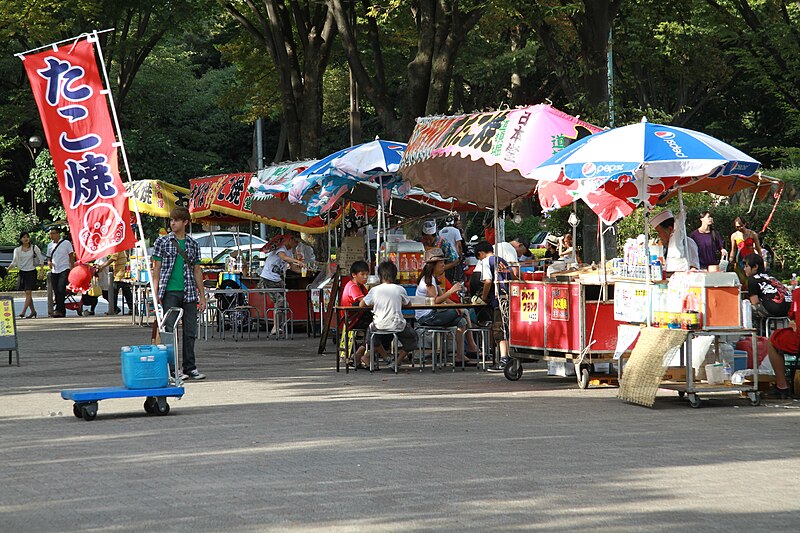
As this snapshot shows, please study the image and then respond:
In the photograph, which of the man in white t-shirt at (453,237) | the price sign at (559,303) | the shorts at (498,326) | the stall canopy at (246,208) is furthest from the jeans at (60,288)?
the price sign at (559,303)

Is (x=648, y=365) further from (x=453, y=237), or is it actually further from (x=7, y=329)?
(x=453, y=237)

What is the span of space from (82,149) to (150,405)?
8.08 ft

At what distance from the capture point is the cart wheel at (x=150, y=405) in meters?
11.1

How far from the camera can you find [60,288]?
27625mm

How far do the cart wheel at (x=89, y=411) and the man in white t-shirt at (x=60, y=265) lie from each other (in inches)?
671

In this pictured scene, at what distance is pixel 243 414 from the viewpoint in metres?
11.1

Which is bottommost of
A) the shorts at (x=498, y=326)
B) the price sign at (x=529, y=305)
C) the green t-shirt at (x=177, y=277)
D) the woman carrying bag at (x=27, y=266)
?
the shorts at (x=498, y=326)

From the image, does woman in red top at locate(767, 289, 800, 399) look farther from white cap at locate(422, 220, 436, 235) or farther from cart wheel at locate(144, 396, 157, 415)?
white cap at locate(422, 220, 436, 235)

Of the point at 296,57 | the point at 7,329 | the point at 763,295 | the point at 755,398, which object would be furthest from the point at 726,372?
the point at 296,57

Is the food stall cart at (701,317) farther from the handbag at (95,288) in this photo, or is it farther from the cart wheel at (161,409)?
the handbag at (95,288)

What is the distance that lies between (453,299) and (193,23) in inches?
677

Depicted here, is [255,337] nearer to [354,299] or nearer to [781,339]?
[354,299]

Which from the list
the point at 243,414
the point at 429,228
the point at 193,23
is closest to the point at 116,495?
the point at 243,414

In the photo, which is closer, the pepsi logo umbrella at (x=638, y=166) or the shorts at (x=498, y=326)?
the pepsi logo umbrella at (x=638, y=166)
